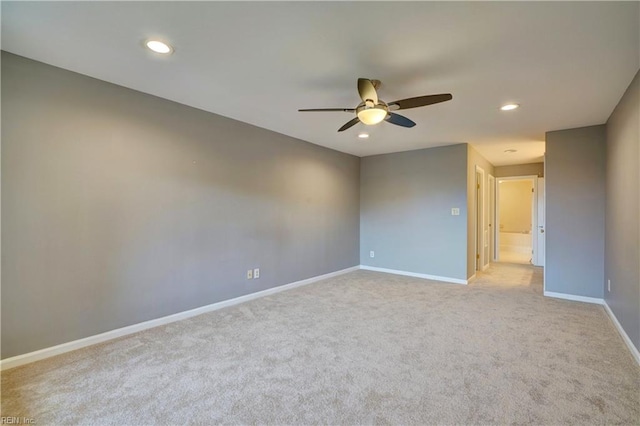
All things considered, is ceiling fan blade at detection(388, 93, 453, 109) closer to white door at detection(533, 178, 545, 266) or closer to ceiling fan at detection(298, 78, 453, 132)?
ceiling fan at detection(298, 78, 453, 132)

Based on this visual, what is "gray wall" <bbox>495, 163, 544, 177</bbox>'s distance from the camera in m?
6.88

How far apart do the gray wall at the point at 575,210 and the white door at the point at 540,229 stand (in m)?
2.98

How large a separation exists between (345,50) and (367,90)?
330 millimetres

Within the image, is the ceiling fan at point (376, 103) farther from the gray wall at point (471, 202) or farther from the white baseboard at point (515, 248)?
the white baseboard at point (515, 248)

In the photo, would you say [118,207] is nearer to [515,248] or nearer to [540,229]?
[540,229]

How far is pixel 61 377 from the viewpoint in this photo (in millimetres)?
2195

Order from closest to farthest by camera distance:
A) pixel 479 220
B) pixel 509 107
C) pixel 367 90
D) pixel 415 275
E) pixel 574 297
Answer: pixel 367 90
pixel 509 107
pixel 574 297
pixel 415 275
pixel 479 220

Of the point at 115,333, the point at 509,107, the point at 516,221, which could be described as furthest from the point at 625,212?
the point at 516,221

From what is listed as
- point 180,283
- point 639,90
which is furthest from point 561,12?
point 180,283

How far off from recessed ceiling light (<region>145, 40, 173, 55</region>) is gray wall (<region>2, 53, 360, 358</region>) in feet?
3.17

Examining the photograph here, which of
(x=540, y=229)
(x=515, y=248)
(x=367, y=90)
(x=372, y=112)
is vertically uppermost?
(x=367, y=90)

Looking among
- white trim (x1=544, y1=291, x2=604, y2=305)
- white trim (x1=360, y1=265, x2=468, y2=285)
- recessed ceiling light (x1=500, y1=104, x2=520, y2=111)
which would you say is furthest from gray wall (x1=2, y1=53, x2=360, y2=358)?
white trim (x1=544, y1=291, x2=604, y2=305)

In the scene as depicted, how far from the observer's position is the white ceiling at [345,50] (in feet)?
5.88

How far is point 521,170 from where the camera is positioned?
7.06 m
